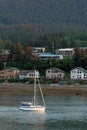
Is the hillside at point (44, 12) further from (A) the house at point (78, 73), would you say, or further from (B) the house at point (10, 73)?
(A) the house at point (78, 73)

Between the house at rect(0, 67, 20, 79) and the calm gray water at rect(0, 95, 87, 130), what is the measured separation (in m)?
29.5

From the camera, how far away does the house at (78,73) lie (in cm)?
8225

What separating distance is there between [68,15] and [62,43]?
230ft

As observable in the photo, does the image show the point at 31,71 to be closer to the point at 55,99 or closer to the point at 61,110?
the point at 55,99

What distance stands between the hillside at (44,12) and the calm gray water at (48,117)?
119 meters

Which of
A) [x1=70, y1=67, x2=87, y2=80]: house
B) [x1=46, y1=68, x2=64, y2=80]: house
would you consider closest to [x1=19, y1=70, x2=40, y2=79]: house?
[x1=46, y1=68, x2=64, y2=80]: house

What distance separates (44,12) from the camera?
607 feet

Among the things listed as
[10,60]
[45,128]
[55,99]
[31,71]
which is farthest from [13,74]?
[45,128]

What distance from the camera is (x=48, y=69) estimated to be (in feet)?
274

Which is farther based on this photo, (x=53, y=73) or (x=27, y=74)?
(x=53, y=73)

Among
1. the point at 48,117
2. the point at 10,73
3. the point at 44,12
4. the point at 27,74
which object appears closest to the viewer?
the point at 48,117

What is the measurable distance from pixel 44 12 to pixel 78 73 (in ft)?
341

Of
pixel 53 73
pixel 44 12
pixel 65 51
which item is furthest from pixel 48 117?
Result: pixel 44 12

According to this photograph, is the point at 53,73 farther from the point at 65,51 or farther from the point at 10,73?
the point at 65,51
